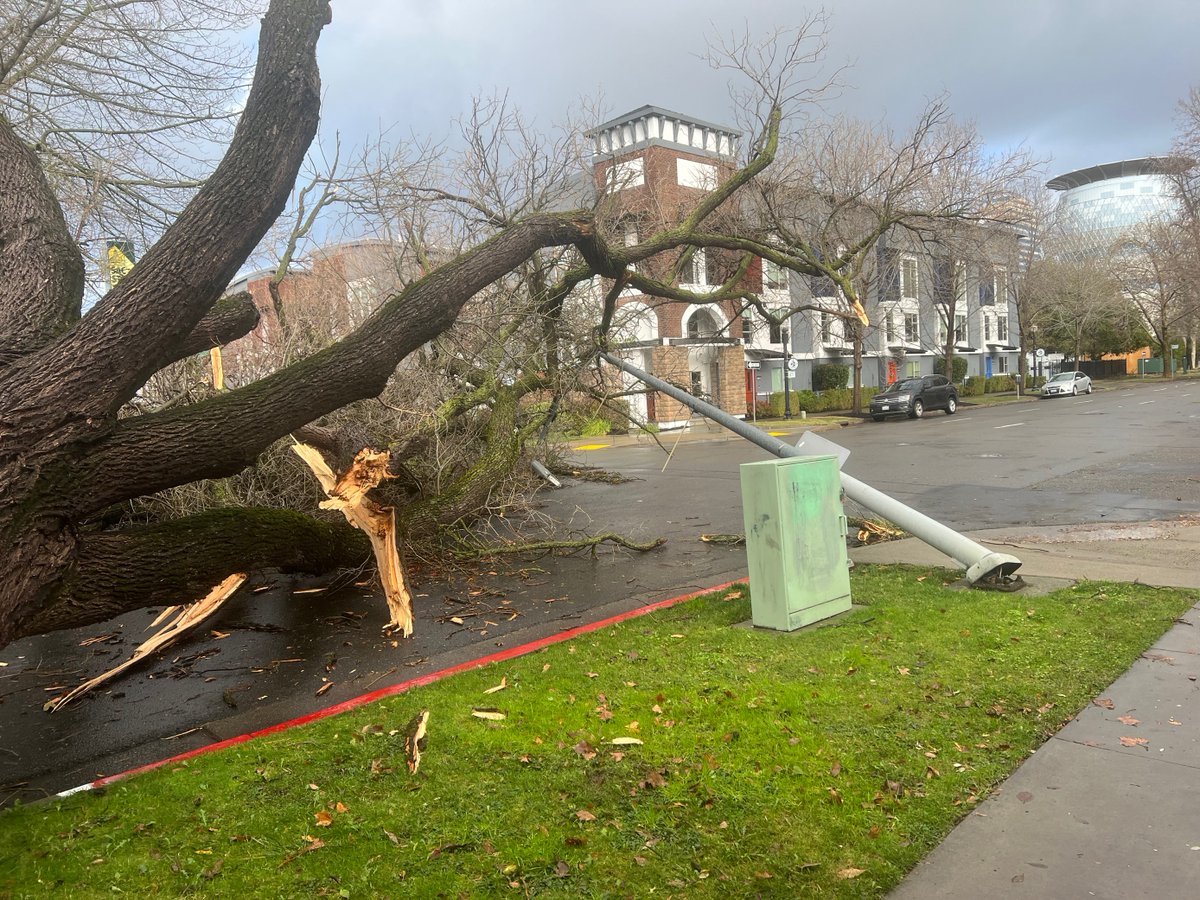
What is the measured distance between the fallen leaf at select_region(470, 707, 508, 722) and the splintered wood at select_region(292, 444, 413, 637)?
220 centimetres

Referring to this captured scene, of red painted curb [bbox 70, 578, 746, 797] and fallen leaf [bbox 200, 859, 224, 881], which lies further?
red painted curb [bbox 70, 578, 746, 797]

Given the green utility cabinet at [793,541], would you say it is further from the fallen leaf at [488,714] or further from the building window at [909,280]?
the building window at [909,280]

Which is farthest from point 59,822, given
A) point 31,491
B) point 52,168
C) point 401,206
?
point 401,206

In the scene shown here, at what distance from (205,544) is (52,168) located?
6.72 metres

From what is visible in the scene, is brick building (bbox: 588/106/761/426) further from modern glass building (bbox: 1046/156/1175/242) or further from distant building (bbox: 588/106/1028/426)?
modern glass building (bbox: 1046/156/1175/242)

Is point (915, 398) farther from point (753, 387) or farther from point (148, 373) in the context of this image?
point (148, 373)

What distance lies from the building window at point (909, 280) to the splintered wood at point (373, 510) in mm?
31533

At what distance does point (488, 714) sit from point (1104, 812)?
277 cm

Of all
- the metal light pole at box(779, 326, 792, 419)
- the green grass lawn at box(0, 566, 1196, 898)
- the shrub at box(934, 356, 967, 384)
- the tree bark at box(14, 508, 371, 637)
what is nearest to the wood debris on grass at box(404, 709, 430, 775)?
the green grass lawn at box(0, 566, 1196, 898)

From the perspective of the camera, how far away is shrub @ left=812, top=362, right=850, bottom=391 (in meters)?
37.8

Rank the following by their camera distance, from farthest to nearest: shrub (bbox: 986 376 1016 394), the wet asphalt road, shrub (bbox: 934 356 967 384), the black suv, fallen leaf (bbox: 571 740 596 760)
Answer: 1. shrub (bbox: 986 376 1016 394)
2. shrub (bbox: 934 356 967 384)
3. the black suv
4. the wet asphalt road
5. fallen leaf (bbox: 571 740 596 760)

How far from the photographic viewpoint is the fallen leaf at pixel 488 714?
169 inches

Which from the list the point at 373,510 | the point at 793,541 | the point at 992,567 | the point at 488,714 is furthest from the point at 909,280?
the point at 488,714

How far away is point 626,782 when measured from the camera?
351 centimetres
